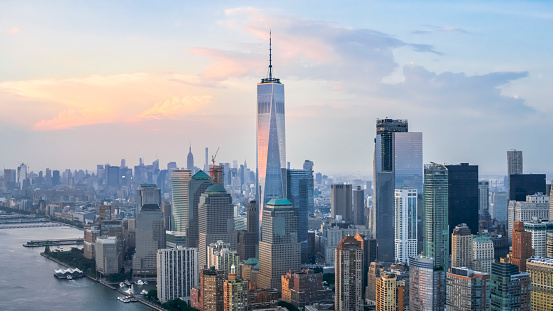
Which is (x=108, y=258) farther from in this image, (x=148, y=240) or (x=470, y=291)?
(x=470, y=291)

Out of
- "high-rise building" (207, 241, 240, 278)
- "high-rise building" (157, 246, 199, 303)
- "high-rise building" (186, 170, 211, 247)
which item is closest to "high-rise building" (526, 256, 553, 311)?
"high-rise building" (207, 241, 240, 278)

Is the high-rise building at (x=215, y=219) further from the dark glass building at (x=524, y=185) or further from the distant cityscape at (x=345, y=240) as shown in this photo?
the dark glass building at (x=524, y=185)

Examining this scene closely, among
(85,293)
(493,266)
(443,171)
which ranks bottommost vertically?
(85,293)

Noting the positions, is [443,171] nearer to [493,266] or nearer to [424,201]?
[424,201]

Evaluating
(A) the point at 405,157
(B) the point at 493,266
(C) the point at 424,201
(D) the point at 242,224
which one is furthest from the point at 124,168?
(B) the point at 493,266

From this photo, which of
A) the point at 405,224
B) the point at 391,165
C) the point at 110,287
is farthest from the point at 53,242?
the point at 405,224

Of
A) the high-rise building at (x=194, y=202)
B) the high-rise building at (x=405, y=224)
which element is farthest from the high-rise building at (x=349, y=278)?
the high-rise building at (x=194, y=202)
